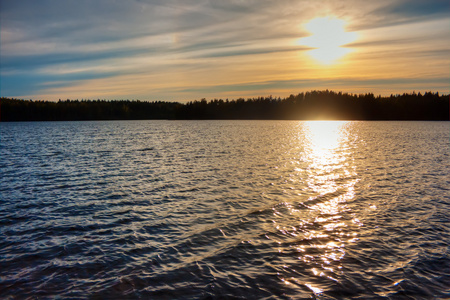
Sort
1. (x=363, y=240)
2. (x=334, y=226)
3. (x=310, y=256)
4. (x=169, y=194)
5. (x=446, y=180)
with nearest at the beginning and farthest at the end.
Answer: (x=310, y=256)
(x=363, y=240)
(x=334, y=226)
(x=169, y=194)
(x=446, y=180)

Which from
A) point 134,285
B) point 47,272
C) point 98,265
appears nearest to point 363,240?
point 134,285

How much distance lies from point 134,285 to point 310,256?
8.21 m

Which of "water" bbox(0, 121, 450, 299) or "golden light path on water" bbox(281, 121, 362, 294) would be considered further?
"golden light path on water" bbox(281, 121, 362, 294)

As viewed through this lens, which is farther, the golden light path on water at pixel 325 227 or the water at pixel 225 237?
the golden light path on water at pixel 325 227

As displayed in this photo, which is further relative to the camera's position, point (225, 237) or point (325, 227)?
point (325, 227)

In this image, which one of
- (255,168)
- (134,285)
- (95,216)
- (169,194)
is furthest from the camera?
(255,168)

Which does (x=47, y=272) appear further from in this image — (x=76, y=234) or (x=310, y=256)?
(x=310, y=256)

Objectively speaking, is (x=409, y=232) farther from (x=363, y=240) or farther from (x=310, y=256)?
(x=310, y=256)

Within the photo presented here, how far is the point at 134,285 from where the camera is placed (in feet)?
38.6

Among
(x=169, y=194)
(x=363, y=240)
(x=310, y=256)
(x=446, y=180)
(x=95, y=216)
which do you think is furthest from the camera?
(x=446, y=180)

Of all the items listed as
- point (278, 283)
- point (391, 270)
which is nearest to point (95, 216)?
point (278, 283)

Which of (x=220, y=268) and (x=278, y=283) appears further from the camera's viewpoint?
(x=220, y=268)

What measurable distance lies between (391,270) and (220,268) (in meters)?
7.50

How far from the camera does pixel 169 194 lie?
2627 centimetres
